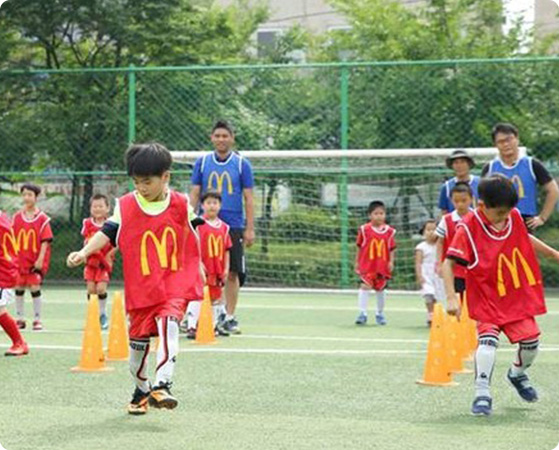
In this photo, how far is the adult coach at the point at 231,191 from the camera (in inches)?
495

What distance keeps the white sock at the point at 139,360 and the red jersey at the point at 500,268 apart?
202 cm

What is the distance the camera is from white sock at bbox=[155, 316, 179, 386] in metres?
7.28

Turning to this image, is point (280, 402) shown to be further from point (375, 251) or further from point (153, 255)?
point (375, 251)

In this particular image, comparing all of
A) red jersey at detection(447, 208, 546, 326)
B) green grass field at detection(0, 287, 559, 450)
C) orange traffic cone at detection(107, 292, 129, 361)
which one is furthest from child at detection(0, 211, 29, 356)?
red jersey at detection(447, 208, 546, 326)

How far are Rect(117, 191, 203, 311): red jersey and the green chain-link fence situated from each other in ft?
38.6

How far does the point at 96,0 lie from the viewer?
74.0ft

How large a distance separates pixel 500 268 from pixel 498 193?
1.59 ft

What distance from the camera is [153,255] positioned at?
7.57m

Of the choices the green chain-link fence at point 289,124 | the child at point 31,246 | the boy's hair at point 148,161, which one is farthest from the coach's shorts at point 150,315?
the green chain-link fence at point 289,124

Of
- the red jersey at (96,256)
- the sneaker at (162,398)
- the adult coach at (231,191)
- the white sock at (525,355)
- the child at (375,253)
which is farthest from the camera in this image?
the child at (375,253)

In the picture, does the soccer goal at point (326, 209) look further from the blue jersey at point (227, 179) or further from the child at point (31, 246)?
the blue jersey at point (227, 179)

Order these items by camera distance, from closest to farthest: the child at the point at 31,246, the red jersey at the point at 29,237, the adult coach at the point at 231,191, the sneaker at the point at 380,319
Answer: the adult coach at the point at 231,191, the child at the point at 31,246, the sneaker at the point at 380,319, the red jersey at the point at 29,237

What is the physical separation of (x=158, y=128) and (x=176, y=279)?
42.9ft

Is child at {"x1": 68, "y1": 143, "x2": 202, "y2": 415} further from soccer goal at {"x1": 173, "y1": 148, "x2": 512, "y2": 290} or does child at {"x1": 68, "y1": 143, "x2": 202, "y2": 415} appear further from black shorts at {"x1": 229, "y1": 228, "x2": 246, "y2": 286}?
soccer goal at {"x1": 173, "y1": 148, "x2": 512, "y2": 290}
